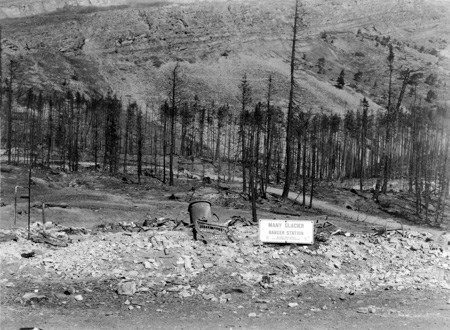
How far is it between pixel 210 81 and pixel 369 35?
87.0 metres

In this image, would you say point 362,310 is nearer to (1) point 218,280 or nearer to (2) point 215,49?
(1) point 218,280

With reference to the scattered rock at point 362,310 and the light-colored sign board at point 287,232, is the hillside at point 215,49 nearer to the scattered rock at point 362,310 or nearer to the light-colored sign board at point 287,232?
the light-colored sign board at point 287,232

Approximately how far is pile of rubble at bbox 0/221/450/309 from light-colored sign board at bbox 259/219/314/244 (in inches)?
9.4

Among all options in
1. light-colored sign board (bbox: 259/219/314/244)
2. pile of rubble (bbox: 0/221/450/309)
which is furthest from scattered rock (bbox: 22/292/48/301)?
light-colored sign board (bbox: 259/219/314/244)

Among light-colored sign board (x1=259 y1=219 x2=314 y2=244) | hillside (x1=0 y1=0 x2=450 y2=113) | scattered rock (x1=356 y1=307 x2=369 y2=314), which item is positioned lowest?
scattered rock (x1=356 y1=307 x2=369 y2=314)

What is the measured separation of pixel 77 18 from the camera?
16362cm

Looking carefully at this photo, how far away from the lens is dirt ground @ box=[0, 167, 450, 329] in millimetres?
10359

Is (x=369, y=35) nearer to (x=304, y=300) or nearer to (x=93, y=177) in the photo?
(x=93, y=177)

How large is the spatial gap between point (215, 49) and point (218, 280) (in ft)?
455

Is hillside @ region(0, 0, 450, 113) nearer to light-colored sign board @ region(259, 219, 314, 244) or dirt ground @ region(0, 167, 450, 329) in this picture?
dirt ground @ region(0, 167, 450, 329)

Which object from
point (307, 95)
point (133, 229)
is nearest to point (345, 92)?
point (307, 95)

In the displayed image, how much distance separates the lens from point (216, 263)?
12836 mm

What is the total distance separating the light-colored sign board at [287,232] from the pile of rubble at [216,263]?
24cm

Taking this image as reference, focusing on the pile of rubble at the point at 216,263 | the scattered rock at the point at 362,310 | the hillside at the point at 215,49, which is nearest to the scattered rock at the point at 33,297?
the pile of rubble at the point at 216,263
